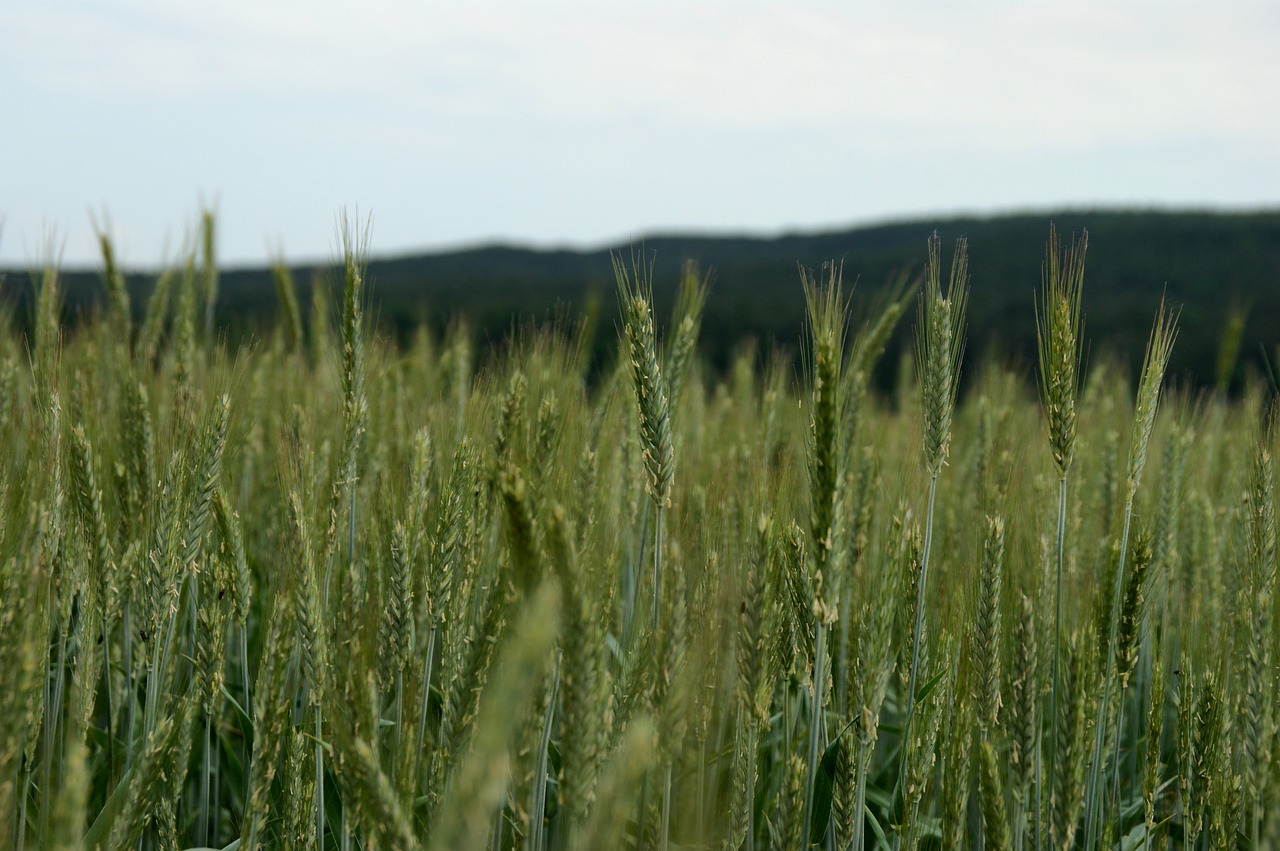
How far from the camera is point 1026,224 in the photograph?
140 feet

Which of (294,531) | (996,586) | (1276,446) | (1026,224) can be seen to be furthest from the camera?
(1026,224)

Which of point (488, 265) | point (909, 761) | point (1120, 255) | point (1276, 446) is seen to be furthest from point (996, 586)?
point (488, 265)

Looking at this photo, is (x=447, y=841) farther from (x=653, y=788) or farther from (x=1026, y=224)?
(x=1026, y=224)

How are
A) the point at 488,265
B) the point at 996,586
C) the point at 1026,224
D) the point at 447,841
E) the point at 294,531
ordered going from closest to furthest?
the point at 447,841 → the point at 294,531 → the point at 996,586 → the point at 1026,224 → the point at 488,265

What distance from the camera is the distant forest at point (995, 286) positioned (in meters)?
20.4

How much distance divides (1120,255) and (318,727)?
3875 centimetres

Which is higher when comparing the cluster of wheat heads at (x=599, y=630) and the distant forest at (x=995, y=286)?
the distant forest at (x=995, y=286)

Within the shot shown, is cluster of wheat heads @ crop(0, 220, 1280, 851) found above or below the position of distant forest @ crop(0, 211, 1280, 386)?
below

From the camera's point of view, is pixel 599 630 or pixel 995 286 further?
pixel 995 286

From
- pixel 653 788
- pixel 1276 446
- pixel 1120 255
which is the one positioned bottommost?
pixel 653 788

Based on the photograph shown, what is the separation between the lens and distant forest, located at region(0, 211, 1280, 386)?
20.4 metres

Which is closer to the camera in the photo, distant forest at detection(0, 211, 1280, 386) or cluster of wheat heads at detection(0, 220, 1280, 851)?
cluster of wheat heads at detection(0, 220, 1280, 851)

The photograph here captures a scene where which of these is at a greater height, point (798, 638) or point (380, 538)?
point (380, 538)

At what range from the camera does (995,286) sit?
3098 centimetres
